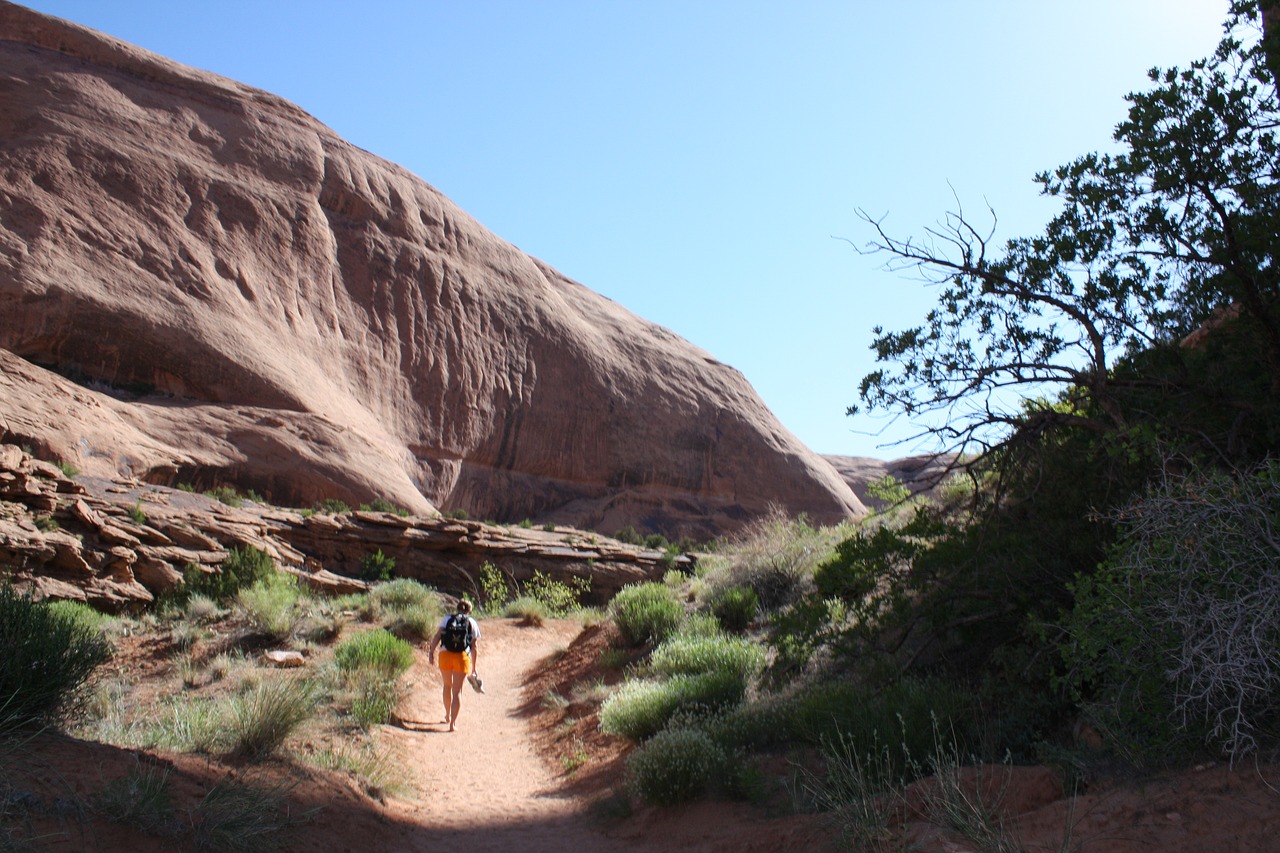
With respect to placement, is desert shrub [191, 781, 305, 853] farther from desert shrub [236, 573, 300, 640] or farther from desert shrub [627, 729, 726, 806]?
desert shrub [236, 573, 300, 640]

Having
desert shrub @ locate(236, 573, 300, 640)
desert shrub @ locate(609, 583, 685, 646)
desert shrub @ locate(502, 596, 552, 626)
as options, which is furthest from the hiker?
desert shrub @ locate(502, 596, 552, 626)

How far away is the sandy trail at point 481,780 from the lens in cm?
636

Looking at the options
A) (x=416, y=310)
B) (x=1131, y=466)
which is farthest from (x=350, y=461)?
(x=1131, y=466)

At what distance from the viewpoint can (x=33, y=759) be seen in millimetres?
4152

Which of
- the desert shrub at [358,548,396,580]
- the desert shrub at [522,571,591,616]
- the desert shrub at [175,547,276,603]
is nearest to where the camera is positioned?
the desert shrub at [175,547,276,603]

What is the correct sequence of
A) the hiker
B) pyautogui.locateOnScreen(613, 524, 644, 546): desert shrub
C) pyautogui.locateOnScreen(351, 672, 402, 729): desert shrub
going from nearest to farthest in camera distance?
pyautogui.locateOnScreen(351, 672, 402, 729): desert shrub < the hiker < pyautogui.locateOnScreen(613, 524, 644, 546): desert shrub

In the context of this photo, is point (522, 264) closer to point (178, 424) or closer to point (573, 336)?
point (573, 336)

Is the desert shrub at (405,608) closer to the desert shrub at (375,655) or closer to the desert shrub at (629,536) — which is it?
the desert shrub at (375,655)

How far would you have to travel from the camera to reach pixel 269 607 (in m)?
13.3

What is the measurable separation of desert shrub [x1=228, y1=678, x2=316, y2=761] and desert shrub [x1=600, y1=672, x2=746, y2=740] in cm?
313

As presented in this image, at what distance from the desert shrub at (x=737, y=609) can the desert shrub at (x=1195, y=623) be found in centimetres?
851

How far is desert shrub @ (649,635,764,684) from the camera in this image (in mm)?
9438

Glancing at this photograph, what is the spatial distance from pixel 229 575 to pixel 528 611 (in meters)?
6.49

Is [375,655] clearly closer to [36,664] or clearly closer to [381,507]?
[36,664]
